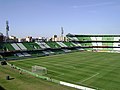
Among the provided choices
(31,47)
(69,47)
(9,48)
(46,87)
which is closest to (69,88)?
(46,87)

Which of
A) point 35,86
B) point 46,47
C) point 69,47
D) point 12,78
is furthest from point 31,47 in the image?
point 35,86

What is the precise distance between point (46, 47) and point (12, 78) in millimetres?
60685

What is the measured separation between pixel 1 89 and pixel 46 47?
224ft

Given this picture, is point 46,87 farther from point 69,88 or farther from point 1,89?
point 1,89

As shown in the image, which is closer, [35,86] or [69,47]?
[35,86]

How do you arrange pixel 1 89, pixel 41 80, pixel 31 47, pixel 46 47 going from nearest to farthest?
1. pixel 1 89
2. pixel 41 80
3. pixel 31 47
4. pixel 46 47

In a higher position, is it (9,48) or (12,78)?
(9,48)

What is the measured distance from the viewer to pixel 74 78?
37.0 m

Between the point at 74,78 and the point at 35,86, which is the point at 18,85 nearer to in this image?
the point at 35,86

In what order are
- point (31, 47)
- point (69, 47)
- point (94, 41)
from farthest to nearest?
1. point (94, 41)
2. point (69, 47)
3. point (31, 47)

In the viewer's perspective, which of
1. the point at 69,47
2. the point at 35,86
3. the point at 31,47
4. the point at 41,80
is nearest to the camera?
the point at 35,86

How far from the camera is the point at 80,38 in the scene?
455 feet

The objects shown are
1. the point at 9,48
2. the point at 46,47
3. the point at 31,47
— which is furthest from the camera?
the point at 46,47

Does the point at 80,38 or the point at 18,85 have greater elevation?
the point at 80,38
